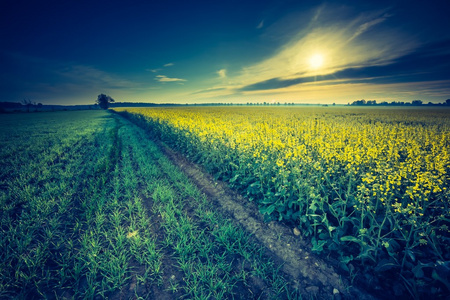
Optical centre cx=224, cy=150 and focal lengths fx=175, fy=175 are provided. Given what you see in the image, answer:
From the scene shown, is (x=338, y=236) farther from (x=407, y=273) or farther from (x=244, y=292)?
(x=244, y=292)

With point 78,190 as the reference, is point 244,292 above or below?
below

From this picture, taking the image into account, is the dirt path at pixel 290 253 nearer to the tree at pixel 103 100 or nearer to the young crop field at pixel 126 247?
the young crop field at pixel 126 247

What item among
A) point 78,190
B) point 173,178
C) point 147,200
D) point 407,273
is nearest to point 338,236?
point 407,273

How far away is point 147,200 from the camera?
550cm

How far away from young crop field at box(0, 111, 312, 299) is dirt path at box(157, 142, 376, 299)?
0.31ft

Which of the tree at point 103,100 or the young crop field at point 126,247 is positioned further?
the tree at point 103,100

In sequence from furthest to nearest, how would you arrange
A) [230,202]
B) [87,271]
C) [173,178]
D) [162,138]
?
[162,138] → [173,178] → [230,202] → [87,271]

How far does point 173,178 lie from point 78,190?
316 cm

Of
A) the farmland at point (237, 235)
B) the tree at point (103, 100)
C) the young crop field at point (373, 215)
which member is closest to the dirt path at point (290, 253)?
the farmland at point (237, 235)

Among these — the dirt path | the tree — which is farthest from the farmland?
the tree

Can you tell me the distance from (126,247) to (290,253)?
11.1ft

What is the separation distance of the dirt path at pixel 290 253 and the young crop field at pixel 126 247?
0.31 ft

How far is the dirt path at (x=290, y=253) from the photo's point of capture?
9.20 feet

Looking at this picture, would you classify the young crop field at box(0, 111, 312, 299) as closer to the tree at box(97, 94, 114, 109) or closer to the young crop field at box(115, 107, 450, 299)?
the young crop field at box(115, 107, 450, 299)
